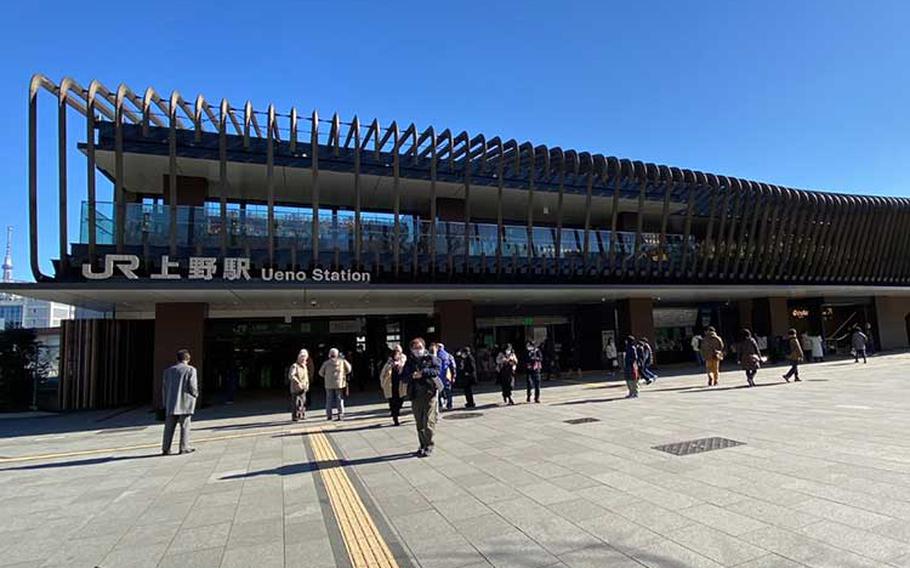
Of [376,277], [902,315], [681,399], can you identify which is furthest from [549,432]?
[902,315]

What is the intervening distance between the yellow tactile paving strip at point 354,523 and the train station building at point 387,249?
8884 millimetres

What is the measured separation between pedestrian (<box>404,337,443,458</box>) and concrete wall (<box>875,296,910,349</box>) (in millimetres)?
35679

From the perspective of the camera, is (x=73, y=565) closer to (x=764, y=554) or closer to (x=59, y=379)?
(x=764, y=554)

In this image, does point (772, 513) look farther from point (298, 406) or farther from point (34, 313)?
point (34, 313)

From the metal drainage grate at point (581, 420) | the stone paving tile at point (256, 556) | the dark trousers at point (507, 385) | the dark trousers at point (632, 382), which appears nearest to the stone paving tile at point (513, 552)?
the stone paving tile at point (256, 556)

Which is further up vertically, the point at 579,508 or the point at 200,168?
the point at 200,168

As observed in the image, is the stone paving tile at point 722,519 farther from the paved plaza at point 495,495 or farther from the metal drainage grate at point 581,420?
the metal drainage grate at point 581,420

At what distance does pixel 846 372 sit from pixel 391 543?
20705 millimetres

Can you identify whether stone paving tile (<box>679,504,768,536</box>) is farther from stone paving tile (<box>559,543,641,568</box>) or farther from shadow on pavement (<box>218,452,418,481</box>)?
shadow on pavement (<box>218,452,418,481</box>)

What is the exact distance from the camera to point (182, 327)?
16547 mm

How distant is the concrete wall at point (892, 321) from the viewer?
32.4 metres

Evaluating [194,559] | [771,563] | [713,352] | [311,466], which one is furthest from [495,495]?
[713,352]

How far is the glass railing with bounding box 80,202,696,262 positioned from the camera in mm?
14531

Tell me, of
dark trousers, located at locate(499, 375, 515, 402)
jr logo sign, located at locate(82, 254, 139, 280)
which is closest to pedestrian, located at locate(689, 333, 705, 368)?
dark trousers, located at locate(499, 375, 515, 402)
